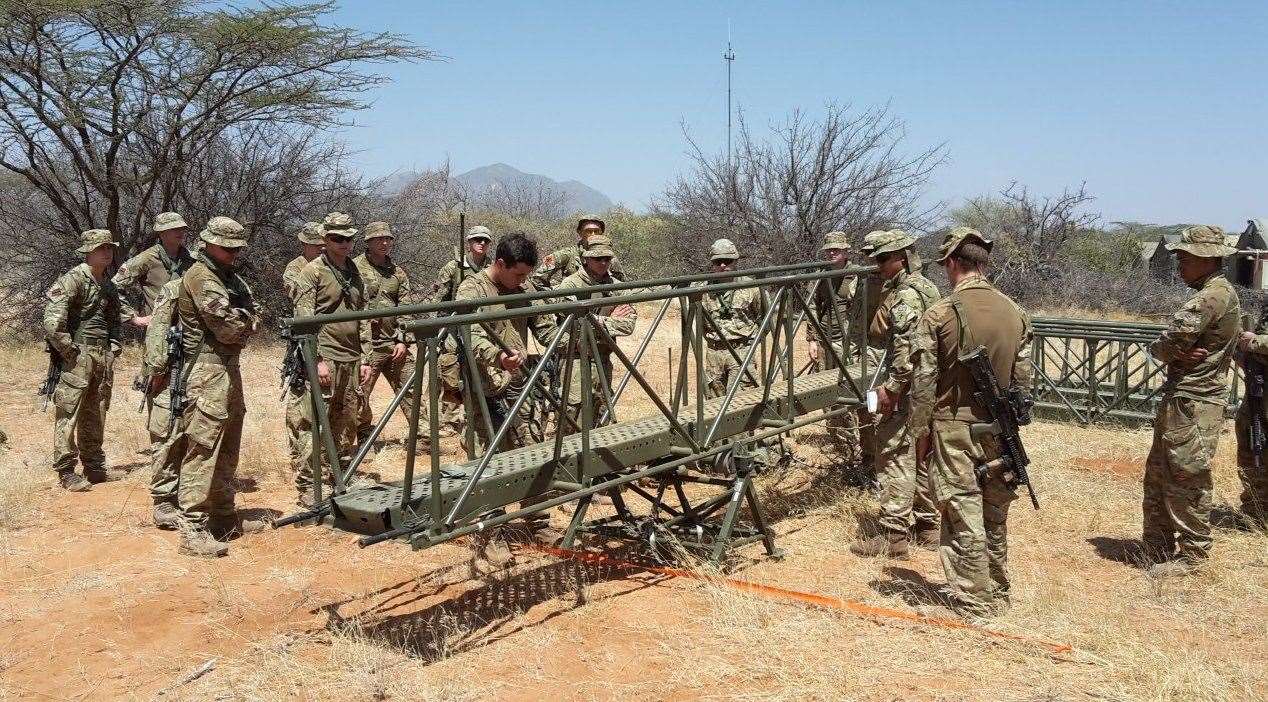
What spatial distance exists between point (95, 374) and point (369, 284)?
223 cm

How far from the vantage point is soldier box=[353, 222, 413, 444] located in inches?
299

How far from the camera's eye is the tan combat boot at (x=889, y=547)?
5.79 m

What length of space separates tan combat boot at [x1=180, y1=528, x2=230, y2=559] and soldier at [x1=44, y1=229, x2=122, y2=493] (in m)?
2.22

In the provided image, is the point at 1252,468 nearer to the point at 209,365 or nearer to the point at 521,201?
the point at 209,365

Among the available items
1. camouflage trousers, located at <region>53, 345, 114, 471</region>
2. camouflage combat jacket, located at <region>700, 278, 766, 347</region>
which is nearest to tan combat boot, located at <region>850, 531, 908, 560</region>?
camouflage combat jacket, located at <region>700, 278, 766, 347</region>

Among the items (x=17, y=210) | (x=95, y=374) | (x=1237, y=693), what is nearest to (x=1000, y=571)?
(x=1237, y=693)

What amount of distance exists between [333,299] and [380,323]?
44.5 inches

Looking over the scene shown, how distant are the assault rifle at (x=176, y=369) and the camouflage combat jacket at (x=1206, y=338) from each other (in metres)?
Answer: 5.99

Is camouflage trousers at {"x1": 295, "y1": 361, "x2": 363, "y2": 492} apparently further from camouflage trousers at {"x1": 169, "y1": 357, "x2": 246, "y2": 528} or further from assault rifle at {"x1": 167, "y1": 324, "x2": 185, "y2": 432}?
assault rifle at {"x1": 167, "y1": 324, "x2": 185, "y2": 432}

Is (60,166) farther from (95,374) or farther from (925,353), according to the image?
(925,353)

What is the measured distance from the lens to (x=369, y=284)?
8016 millimetres

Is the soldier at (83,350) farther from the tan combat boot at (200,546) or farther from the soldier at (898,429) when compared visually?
the soldier at (898,429)

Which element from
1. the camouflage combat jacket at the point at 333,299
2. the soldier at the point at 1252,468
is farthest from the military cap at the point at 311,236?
the soldier at the point at 1252,468

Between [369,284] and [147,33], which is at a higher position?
[147,33]
